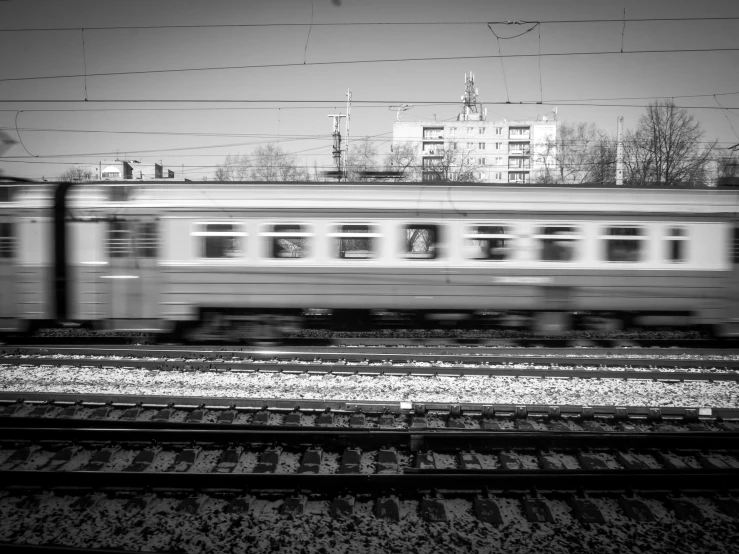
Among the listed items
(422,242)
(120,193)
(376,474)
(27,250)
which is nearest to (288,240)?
(422,242)

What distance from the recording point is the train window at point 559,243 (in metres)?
9.45

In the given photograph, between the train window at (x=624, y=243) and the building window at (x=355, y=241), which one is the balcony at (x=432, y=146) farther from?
the building window at (x=355, y=241)

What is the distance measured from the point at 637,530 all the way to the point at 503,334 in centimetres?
749

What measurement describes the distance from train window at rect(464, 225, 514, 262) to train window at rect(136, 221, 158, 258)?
219 inches

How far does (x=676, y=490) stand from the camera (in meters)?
4.36

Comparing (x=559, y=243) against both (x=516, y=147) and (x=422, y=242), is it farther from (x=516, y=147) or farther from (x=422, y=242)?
(x=516, y=147)

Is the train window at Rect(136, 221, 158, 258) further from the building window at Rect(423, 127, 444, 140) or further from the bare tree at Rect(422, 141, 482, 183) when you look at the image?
the building window at Rect(423, 127, 444, 140)

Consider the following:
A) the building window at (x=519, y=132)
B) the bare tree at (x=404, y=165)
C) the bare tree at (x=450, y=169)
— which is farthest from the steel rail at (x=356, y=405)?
the building window at (x=519, y=132)

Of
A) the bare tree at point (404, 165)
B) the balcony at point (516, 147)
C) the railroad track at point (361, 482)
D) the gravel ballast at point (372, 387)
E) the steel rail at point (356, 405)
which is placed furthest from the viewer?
the balcony at point (516, 147)

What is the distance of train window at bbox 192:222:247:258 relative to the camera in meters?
9.35

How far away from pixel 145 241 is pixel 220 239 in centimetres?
134

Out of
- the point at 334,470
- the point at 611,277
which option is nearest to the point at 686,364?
the point at 611,277

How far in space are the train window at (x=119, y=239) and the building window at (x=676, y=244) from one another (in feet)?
31.7

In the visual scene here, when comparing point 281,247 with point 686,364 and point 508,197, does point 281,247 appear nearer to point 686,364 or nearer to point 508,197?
point 508,197
